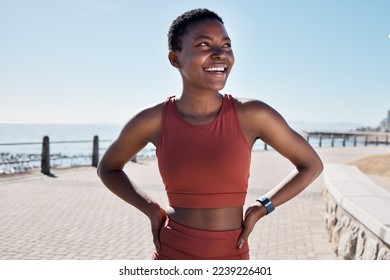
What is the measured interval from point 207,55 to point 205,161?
16.0 inches

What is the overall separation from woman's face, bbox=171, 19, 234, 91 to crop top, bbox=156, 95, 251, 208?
133 millimetres

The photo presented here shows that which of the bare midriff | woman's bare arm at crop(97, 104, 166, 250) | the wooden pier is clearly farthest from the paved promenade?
the wooden pier

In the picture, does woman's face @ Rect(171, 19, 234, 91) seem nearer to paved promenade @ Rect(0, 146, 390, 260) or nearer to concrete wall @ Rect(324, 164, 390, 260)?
concrete wall @ Rect(324, 164, 390, 260)

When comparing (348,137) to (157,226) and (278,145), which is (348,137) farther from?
(157,226)

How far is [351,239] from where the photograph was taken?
406cm

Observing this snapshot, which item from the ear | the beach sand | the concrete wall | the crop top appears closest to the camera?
the crop top

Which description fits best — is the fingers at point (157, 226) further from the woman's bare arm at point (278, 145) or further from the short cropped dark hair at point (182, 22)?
the short cropped dark hair at point (182, 22)

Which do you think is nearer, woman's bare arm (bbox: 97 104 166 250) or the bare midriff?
the bare midriff

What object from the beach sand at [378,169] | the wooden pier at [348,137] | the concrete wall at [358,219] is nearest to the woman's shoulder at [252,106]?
the concrete wall at [358,219]

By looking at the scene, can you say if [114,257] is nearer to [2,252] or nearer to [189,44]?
[2,252]

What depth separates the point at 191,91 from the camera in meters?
1.82

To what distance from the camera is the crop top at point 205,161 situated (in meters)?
1.66

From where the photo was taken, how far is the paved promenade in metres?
5.16

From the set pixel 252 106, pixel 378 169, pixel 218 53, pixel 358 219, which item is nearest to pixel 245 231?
pixel 252 106
